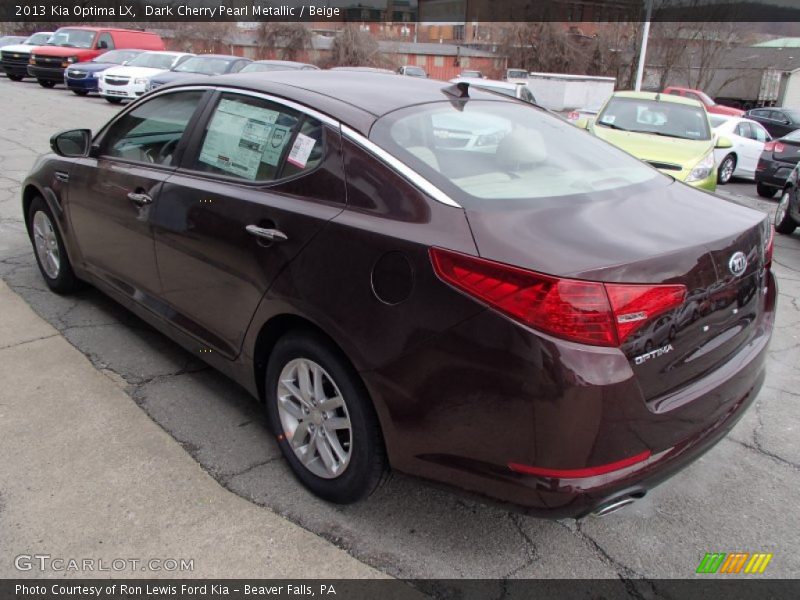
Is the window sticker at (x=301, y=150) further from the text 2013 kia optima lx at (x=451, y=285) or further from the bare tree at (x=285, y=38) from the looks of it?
the bare tree at (x=285, y=38)

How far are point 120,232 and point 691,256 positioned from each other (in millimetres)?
2943

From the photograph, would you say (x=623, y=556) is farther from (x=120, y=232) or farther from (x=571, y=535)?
(x=120, y=232)

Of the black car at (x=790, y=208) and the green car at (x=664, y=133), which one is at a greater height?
the green car at (x=664, y=133)

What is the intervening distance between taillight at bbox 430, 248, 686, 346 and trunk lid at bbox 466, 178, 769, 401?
0.03 metres

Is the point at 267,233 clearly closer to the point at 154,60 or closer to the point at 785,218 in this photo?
the point at 785,218

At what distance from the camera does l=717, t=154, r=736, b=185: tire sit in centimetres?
1344

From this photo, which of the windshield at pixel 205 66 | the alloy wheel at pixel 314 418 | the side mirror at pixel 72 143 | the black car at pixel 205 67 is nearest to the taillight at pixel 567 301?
the alloy wheel at pixel 314 418

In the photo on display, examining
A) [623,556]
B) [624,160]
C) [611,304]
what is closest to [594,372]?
[611,304]

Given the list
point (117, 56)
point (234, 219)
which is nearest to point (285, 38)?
point (117, 56)

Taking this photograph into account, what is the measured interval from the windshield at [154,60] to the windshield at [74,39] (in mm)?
4224

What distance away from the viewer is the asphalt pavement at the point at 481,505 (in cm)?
239

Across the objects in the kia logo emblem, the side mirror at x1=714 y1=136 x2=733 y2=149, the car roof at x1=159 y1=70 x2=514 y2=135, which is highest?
the car roof at x1=159 y1=70 x2=514 y2=135

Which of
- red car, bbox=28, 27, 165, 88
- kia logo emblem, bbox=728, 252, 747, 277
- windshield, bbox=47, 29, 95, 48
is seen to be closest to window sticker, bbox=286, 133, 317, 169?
kia logo emblem, bbox=728, 252, 747, 277

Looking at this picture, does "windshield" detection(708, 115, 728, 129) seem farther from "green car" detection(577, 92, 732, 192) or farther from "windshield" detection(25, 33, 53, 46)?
"windshield" detection(25, 33, 53, 46)
